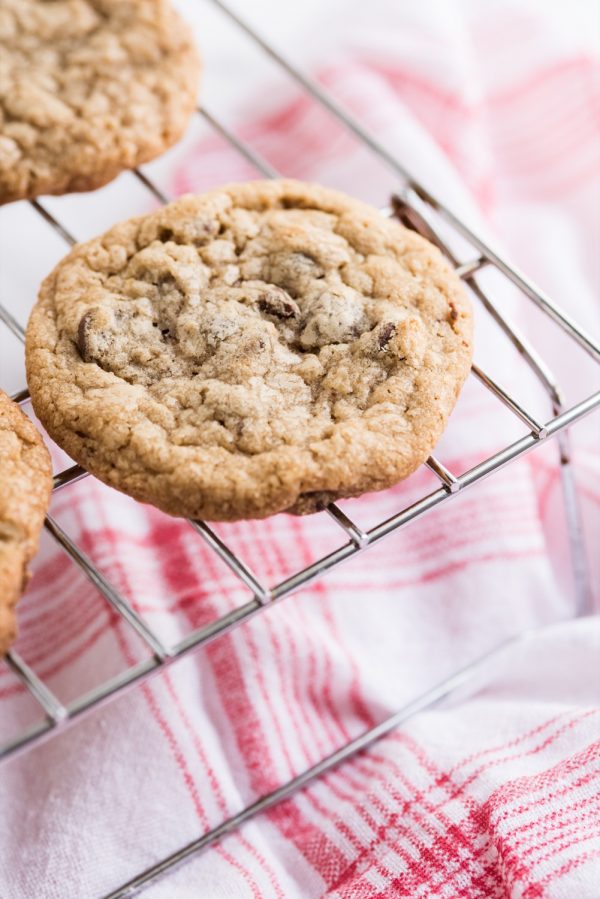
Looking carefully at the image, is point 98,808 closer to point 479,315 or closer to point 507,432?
point 507,432

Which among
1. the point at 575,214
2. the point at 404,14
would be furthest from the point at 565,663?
the point at 404,14

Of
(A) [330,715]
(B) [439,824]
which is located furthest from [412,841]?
(A) [330,715]

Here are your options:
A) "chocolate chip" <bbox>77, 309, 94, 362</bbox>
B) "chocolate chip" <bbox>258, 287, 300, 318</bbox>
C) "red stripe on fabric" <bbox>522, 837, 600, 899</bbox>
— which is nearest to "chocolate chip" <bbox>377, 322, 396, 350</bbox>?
"chocolate chip" <bbox>258, 287, 300, 318</bbox>

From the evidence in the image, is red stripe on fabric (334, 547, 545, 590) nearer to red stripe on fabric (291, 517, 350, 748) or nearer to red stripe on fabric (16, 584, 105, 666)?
red stripe on fabric (291, 517, 350, 748)

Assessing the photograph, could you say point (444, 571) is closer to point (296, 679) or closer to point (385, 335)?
point (296, 679)

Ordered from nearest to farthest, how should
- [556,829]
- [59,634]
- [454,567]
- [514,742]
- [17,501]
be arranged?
[17,501] → [556,829] → [514,742] → [59,634] → [454,567]

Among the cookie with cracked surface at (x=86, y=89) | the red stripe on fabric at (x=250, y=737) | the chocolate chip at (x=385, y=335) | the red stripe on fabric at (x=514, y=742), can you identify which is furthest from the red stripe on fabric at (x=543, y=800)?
the cookie with cracked surface at (x=86, y=89)
